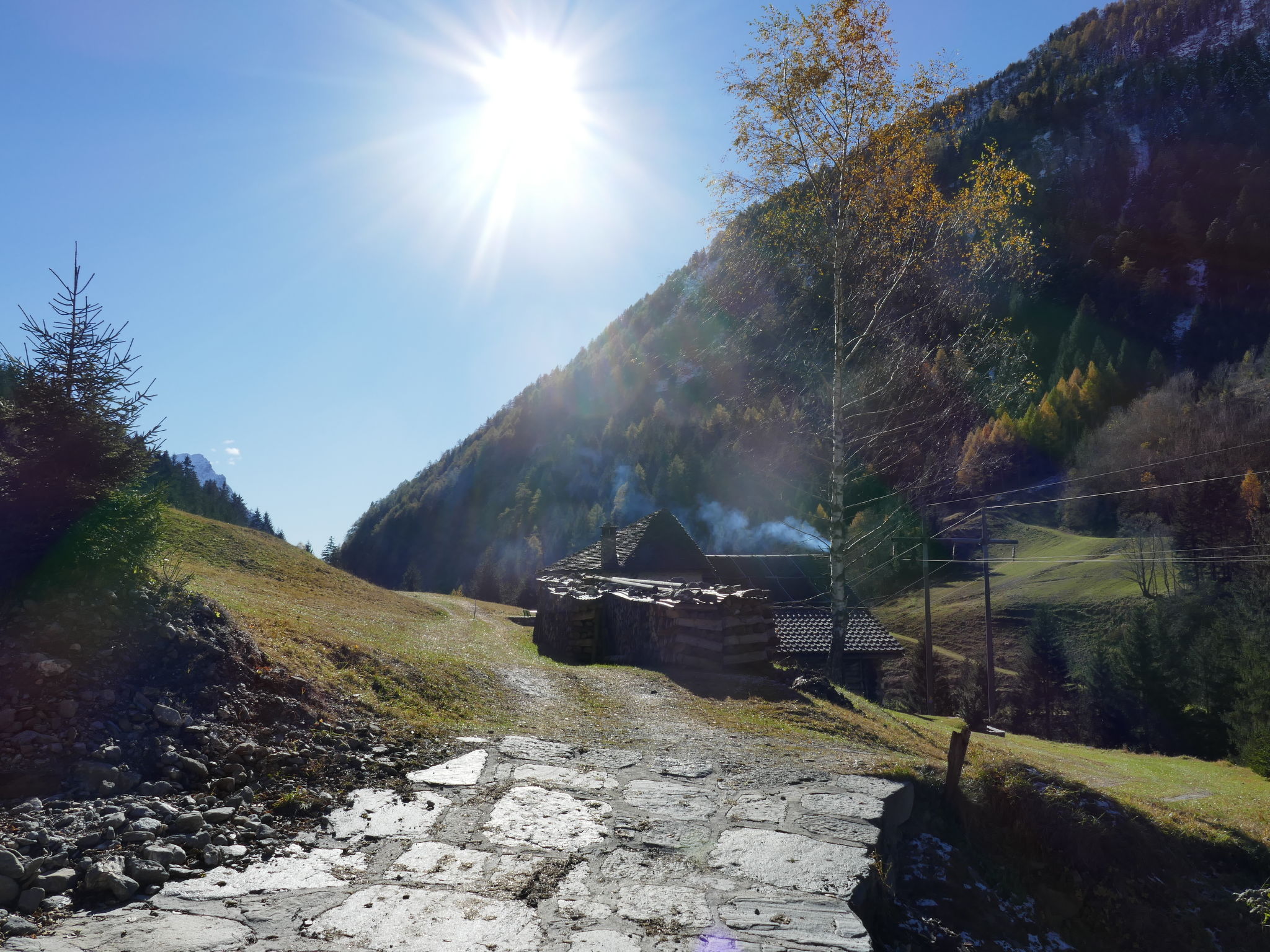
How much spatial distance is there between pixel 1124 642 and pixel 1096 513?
47.4m

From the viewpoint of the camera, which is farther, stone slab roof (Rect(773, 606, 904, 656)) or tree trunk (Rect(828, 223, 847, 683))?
stone slab roof (Rect(773, 606, 904, 656))

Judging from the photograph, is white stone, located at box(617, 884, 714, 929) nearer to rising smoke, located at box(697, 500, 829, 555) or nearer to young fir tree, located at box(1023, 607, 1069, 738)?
young fir tree, located at box(1023, 607, 1069, 738)

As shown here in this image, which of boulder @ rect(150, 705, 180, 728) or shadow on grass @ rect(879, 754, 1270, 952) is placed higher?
boulder @ rect(150, 705, 180, 728)

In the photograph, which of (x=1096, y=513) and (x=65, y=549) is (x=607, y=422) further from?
(x=65, y=549)

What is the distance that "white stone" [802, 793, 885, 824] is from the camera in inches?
201

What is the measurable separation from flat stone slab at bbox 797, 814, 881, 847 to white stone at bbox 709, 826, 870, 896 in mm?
125

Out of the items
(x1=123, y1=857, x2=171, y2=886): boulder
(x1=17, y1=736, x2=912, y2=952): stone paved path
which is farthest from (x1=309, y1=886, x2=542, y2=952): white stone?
(x1=123, y1=857, x2=171, y2=886): boulder

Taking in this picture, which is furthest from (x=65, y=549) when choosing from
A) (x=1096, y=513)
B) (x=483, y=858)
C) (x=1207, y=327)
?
(x=1207, y=327)

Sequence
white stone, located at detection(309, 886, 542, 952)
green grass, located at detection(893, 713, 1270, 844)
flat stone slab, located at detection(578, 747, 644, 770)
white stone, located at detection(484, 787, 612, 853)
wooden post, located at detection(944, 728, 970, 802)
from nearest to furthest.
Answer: white stone, located at detection(309, 886, 542, 952) → white stone, located at detection(484, 787, 612, 853) → wooden post, located at detection(944, 728, 970, 802) → flat stone slab, located at detection(578, 747, 644, 770) → green grass, located at detection(893, 713, 1270, 844)

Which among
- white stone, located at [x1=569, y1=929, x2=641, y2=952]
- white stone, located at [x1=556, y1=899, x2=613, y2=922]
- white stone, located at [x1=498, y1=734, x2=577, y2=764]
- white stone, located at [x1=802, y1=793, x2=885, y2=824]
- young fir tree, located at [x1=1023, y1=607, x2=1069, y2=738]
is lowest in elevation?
young fir tree, located at [x1=1023, y1=607, x2=1069, y2=738]

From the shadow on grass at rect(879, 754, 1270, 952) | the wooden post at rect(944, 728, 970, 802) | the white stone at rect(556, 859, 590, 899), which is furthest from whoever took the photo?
the wooden post at rect(944, 728, 970, 802)

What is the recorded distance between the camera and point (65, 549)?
6348mm

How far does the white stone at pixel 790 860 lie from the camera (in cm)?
407

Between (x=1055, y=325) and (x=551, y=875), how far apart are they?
15901cm
